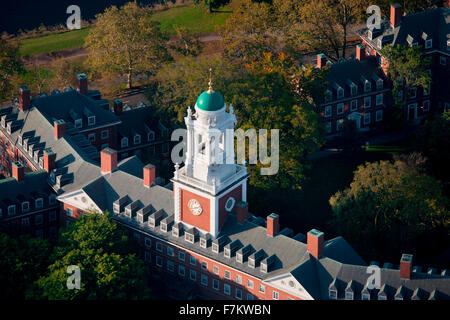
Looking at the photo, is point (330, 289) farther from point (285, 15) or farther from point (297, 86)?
point (285, 15)

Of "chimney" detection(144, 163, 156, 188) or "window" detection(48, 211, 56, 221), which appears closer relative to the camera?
"chimney" detection(144, 163, 156, 188)

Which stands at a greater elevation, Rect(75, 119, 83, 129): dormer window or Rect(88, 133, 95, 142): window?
Rect(75, 119, 83, 129): dormer window

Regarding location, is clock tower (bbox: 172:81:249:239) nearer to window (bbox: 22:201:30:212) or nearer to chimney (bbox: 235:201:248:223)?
chimney (bbox: 235:201:248:223)

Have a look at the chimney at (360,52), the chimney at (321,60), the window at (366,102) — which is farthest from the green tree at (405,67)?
the chimney at (321,60)

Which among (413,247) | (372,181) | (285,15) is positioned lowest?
(413,247)

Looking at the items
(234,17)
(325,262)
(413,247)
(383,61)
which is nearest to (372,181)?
(413,247)

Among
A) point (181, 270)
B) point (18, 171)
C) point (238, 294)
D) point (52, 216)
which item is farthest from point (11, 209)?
point (238, 294)

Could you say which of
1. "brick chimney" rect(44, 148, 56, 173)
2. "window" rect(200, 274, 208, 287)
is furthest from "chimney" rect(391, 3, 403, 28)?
"window" rect(200, 274, 208, 287)

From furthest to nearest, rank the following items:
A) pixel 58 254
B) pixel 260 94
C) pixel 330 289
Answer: pixel 260 94 < pixel 58 254 < pixel 330 289
